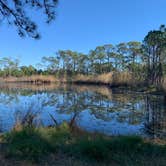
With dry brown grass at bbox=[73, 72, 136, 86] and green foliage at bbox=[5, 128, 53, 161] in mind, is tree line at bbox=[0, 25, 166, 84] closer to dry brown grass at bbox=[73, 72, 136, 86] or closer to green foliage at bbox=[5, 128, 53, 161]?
dry brown grass at bbox=[73, 72, 136, 86]

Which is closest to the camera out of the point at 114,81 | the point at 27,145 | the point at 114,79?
the point at 27,145

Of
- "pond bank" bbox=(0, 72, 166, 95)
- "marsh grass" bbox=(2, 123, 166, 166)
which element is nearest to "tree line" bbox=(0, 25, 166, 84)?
"pond bank" bbox=(0, 72, 166, 95)

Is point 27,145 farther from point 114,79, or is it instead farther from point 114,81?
point 114,79

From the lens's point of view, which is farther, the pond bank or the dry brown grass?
the dry brown grass

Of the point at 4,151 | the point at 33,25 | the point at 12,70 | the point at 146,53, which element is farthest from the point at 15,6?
the point at 12,70

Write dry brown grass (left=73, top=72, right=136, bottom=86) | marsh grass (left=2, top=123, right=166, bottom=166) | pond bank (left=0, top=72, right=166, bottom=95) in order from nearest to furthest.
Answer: marsh grass (left=2, top=123, right=166, bottom=166) < pond bank (left=0, top=72, right=166, bottom=95) < dry brown grass (left=73, top=72, right=136, bottom=86)

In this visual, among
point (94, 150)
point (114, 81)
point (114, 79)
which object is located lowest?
point (94, 150)

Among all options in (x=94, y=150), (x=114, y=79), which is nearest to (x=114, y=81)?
(x=114, y=79)

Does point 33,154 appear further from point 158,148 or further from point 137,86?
point 137,86

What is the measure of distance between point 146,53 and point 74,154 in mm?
33334

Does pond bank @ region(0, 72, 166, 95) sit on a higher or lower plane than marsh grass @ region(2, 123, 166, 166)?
higher

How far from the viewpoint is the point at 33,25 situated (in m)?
4.48

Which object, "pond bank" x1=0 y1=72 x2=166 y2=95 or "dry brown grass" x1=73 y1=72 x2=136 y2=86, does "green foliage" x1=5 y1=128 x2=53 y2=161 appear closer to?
"pond bank" x1=0 y1=72 x2=166 y2=95

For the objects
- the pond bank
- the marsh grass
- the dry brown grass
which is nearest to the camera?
the marsh grass
